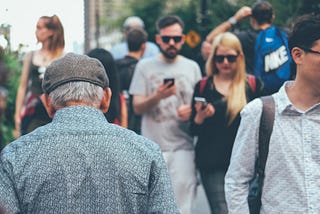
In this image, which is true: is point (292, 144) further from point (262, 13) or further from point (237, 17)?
point (237, 17)

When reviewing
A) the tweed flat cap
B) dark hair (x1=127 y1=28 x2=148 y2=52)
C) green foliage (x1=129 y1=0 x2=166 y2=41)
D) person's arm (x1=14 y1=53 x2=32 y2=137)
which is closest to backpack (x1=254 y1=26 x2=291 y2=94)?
person's arm (x1=14 y1=53 x2=32 y2=137)

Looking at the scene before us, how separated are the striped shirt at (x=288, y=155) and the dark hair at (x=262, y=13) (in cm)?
356

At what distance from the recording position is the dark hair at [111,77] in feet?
20.9

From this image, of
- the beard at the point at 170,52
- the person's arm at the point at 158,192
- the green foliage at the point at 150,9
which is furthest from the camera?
the green foliage at the point at 150,9

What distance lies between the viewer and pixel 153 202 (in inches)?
127

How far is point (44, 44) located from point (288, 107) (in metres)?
3.52

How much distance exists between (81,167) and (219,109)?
335cm

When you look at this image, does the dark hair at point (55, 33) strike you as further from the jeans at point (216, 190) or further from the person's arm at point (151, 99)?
the jeans at point (216, 190)

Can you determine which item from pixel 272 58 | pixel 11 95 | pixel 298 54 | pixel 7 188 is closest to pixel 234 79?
pixel 272 58

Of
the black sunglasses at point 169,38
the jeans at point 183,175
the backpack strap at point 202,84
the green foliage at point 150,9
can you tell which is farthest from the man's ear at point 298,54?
the green foliage at point 150,9

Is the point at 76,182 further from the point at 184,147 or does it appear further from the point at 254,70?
the point at 254,70

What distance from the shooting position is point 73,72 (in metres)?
3.30

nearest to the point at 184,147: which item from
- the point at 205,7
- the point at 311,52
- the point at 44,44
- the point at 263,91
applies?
the point at 263,91

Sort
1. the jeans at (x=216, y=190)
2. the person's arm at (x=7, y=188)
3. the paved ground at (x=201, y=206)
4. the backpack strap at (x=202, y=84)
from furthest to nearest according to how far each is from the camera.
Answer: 1. the paved ground at (x=201, y=206)
2. the backpack strap at (x=202, y=84)
3. the jeans at (x=216, y=190)
4. the person's arm at (x=7, y=188)
